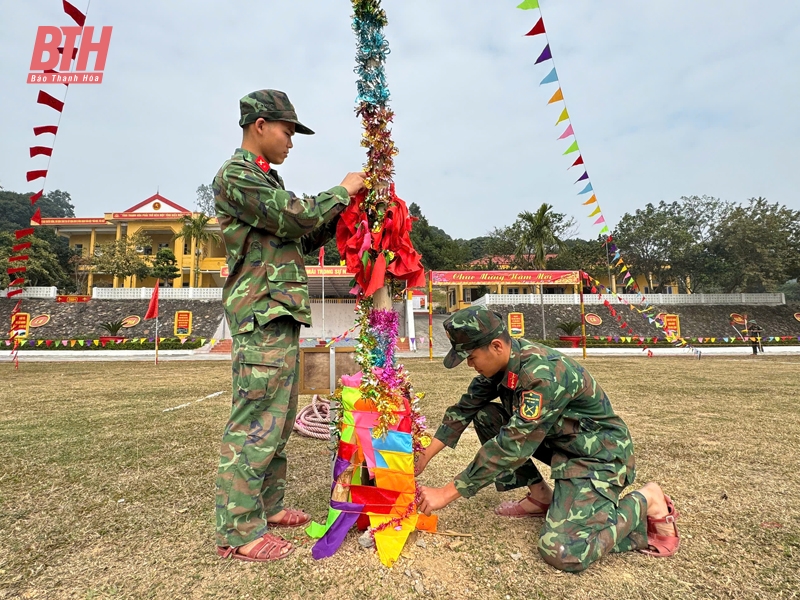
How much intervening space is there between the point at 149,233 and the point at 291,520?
120 feet

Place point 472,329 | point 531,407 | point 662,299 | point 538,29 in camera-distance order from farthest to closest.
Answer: point 662,299 < point 538,29 < point 472,329 < point 531,407

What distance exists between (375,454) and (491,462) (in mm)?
561

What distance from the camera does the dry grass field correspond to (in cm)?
166

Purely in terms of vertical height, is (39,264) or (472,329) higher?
(39,264)

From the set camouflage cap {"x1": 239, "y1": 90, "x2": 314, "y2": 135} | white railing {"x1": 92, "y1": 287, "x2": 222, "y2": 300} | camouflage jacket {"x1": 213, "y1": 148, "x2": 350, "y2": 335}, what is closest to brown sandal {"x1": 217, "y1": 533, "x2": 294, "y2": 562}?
camouflage jacket {"x1": 213, "y1": 148, "x2": 350, "y2": 335}

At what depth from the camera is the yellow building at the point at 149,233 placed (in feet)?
101

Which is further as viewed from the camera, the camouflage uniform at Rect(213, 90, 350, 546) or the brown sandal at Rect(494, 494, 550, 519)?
the brown sandal at Rect(494, 494, 550, 519)

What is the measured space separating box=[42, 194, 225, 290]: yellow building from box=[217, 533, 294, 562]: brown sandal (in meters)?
31.0

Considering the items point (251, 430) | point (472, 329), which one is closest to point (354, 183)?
point (472, 329)

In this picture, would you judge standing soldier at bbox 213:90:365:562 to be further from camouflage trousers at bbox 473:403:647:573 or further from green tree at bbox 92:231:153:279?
green tree at bbox 92:231:153:279

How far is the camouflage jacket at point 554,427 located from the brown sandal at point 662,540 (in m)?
0.23

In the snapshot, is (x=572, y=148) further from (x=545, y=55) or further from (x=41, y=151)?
(x=41, y=151)

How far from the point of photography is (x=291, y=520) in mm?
2186

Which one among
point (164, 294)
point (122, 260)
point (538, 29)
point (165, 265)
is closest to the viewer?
point (538, 29)
